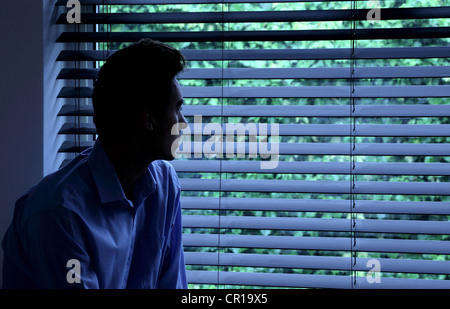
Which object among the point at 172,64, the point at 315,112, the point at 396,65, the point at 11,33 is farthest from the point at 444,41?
the point at 11,33

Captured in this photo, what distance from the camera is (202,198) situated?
5.04 ft

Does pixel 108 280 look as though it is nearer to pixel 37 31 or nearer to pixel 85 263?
pixel 85 263

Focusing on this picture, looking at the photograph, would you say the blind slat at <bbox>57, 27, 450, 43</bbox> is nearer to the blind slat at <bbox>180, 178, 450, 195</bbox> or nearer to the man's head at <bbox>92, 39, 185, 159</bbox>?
the man's head at <bbox>92, 39, 185, 159</bbox>

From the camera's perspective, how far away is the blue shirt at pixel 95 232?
109cm

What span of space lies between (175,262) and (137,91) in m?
0.46

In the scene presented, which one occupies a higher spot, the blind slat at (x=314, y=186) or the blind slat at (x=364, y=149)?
the blind slat at (x=364, y=149)

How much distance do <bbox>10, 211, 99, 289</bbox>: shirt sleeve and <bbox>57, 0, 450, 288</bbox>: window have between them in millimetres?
463

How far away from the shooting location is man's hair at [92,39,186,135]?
127 cm

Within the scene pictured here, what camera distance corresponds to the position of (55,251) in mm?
1083

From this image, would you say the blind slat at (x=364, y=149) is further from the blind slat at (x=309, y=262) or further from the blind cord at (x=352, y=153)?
the blind slat at (x=309, y=262)

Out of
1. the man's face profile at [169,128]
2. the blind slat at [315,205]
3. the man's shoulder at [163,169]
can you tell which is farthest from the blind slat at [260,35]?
the blind slat at [315,205]

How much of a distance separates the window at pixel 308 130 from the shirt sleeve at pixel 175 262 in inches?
4.8

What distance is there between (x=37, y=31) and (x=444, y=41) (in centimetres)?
117

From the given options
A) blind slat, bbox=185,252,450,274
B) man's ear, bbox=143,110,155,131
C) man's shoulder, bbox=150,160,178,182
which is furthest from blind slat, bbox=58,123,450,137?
blind slat, bbox=185,252,450,274
